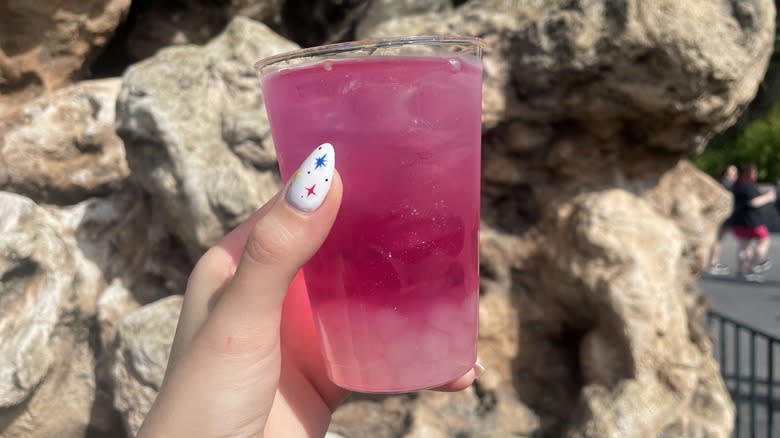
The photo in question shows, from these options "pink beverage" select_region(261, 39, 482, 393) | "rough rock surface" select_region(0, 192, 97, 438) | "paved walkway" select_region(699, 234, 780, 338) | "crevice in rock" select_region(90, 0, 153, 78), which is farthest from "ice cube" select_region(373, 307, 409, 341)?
"paved walkway" select_region(699, 234, 780, 338)

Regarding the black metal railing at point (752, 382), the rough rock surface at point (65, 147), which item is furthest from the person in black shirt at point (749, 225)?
the rough rock surface at point (65, 147)

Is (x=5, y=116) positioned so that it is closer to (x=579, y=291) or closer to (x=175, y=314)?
(x=175, y=314)

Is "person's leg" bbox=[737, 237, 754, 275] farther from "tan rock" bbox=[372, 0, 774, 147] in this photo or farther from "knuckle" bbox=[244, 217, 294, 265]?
"knuckle" bbox=[244, 217, 294, 265]

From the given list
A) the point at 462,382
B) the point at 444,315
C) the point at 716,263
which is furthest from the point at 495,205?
the point at 716,263

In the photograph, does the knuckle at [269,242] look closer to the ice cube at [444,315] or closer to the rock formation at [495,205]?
the ice cube at [444,315]

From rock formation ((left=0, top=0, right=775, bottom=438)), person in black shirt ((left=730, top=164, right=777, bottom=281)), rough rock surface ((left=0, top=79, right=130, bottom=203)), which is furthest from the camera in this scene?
person in black shirt ((left=730, top=164, right=777, bottom=281))

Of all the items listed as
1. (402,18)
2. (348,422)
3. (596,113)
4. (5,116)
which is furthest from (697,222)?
(5,116)
